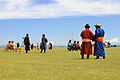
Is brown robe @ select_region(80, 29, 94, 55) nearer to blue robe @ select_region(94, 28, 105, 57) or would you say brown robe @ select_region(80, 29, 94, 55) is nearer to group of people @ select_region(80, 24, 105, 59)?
group of people @ select_region(80, 24, 105, 59)

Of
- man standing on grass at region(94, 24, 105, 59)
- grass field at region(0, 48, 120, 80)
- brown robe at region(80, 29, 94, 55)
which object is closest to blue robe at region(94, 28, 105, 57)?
man standing on grass at region(94, 24, 105, 59)

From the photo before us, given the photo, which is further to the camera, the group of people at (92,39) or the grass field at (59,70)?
the group of people at (92,39)

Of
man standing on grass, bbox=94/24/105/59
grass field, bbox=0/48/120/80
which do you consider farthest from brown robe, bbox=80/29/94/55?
grass field, bbox=0/48/120/80

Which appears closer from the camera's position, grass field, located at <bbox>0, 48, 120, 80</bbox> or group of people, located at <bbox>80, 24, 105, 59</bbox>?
grass field, located at <bbox>0, 48, 120, 80</bbox>

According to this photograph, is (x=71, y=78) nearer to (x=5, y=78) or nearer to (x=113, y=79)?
(x=113, y=79)

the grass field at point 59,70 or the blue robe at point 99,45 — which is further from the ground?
the blue robe at point 99,45

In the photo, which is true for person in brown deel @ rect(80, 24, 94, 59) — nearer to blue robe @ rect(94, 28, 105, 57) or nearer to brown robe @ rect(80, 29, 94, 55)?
brown robe @ rect(80, 29, 94, 55)

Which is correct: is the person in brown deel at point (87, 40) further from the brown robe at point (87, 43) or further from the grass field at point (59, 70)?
the grass field at point (59, 70)

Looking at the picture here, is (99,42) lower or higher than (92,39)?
lower

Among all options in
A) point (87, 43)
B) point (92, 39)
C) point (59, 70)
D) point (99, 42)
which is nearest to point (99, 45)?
point (99, 42)

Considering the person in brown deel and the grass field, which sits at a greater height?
the person in brown deel

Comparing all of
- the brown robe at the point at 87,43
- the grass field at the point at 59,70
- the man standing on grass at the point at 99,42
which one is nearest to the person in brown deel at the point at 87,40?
the brown robe at the point at 87,43

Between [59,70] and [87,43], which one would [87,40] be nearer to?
[87,43]

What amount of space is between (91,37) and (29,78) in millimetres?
9422
